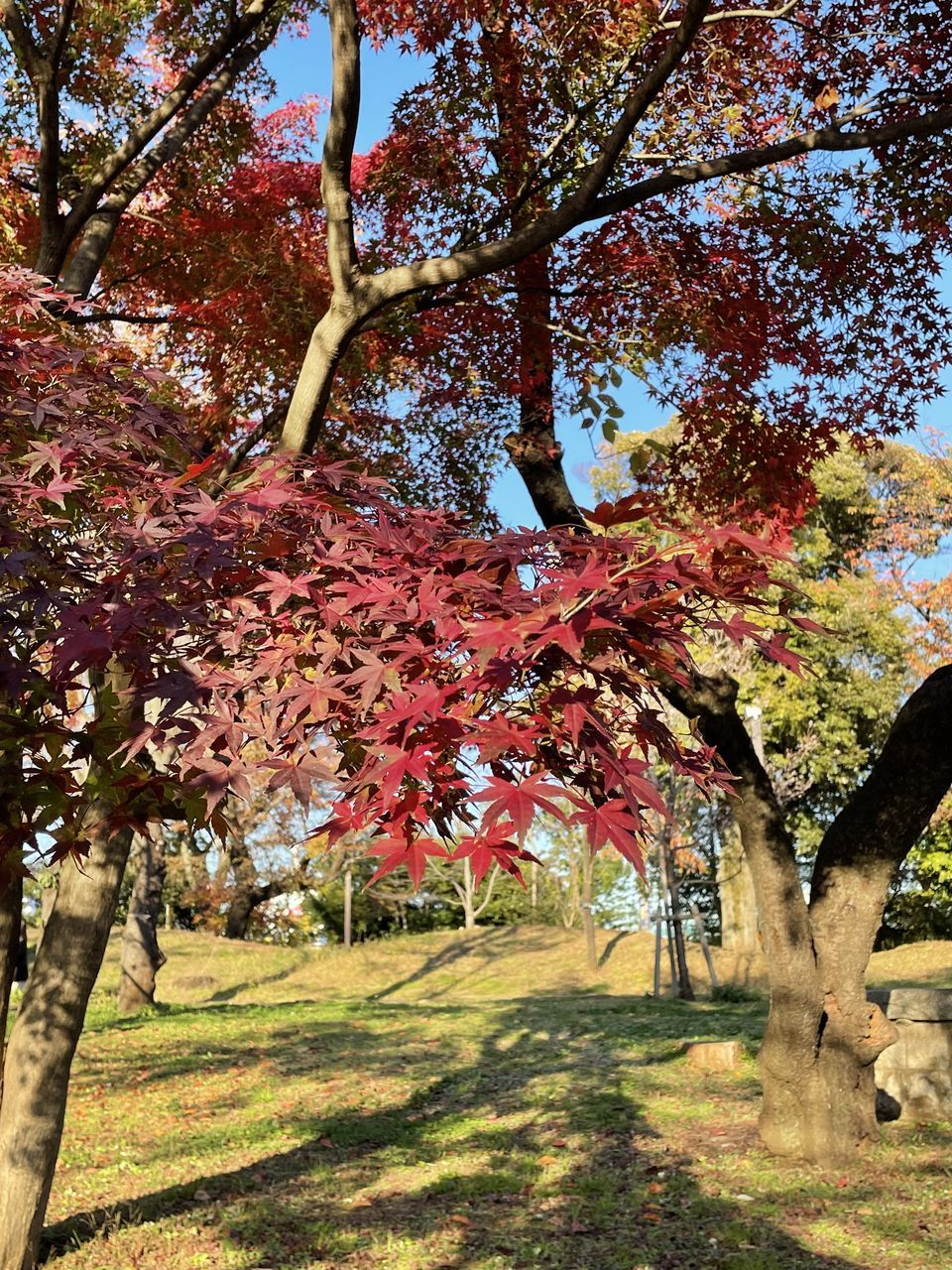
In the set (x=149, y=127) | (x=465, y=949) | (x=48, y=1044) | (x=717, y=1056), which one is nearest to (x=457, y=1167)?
(x=48, y=1044)

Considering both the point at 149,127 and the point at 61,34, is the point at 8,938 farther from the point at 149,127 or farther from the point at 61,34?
the point at 61,34

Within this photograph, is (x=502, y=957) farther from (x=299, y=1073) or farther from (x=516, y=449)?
(x=516, y=449)

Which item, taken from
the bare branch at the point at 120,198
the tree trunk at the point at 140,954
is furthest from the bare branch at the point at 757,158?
the tree trunk at the point at 140,954

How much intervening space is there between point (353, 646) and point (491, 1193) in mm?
5436

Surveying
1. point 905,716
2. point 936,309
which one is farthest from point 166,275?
point 905,716

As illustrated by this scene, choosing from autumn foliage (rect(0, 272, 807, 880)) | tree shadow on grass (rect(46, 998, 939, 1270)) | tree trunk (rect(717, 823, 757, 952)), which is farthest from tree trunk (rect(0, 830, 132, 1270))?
tree trunk (rect(717, 823, 757, 952))

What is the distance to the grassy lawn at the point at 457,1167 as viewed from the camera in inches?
227

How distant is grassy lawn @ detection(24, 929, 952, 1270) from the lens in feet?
18.9

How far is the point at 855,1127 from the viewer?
722 centimetres

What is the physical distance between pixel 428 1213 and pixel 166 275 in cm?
757

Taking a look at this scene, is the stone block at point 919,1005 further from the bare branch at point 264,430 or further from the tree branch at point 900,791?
the bare branch at point 264,430

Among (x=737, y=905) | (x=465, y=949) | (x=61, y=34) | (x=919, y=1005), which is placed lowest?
(x=465, y=949)

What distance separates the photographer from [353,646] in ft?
8.02

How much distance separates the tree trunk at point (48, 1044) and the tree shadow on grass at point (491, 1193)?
744mm
